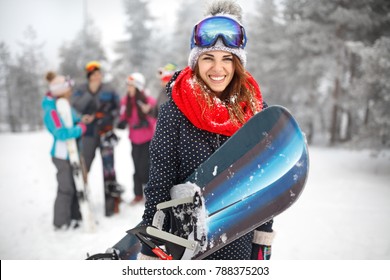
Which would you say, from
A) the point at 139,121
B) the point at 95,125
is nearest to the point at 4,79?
the point at 95,125

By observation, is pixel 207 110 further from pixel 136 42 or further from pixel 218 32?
pixel 136 42

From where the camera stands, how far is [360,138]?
21.2 feet

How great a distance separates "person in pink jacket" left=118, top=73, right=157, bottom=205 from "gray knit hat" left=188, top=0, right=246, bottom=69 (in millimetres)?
3137

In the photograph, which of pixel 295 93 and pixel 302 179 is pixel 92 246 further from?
pixel 295 93

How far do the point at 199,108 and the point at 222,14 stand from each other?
556 millimetres

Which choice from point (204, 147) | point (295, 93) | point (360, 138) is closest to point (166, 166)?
point (204, 147)

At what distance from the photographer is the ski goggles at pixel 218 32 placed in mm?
1341

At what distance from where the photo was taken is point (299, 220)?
4.00 meters

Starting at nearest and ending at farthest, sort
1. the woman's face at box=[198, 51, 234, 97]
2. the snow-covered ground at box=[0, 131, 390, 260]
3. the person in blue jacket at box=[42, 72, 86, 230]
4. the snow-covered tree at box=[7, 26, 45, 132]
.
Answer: the woman's face at box=[198, 51, 234, 97]
the snow-covered ground at box=[0, 131, 390, 260]
the person in blue jacket at box=[42, 72, 86, 230]
the snow-covered tree at box=[7, 26, 45, 132]

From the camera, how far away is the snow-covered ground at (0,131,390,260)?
319cm

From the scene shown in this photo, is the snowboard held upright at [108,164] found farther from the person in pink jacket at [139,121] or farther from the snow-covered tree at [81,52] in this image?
the snow-covered tree at [81,52]

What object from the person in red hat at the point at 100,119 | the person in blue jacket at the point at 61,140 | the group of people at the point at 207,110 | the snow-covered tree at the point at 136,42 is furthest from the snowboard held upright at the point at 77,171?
the snow-covered tree at the point at 136,42

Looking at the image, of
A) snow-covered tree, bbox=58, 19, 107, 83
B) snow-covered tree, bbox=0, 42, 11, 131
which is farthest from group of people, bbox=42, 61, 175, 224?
snow-covered tree, bbox=58, 19, 107, 83

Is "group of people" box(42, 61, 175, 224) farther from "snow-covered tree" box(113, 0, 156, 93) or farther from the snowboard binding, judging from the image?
"snow-covered tree" box(113, 0, 156, 93)
